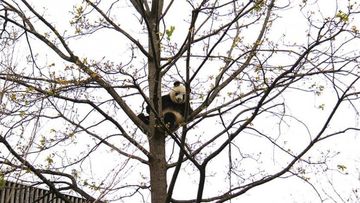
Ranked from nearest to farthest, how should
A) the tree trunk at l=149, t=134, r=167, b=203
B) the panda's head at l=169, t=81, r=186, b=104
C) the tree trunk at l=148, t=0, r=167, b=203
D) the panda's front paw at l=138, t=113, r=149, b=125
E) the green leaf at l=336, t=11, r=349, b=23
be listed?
the green leaf at l=336, t=11, r=349, b=23 < the tree trunk at l=148, t=0, r=167, b=203 < the tree trunk at l=149, t=134, r=167, b=203 < the panda's front paw at l=138, t=113, r=149, b=125 < the panda's head at l=169, t=81, r=186, b=104

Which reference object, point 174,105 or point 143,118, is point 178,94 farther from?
point 143,118

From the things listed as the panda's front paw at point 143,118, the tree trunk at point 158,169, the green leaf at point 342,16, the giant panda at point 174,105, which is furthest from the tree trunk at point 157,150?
the green leaf at point 342,16

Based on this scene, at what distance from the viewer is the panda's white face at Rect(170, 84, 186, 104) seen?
21.8 ft

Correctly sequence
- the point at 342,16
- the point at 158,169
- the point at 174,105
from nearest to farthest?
the point at 342,16
the point at 158,169
the point at 174,105

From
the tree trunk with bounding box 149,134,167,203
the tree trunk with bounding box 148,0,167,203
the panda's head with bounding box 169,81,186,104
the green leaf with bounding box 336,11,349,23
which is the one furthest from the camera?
the panda's head with bounding box 169,81,186,104

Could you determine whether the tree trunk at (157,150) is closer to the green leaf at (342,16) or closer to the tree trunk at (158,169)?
the tree trunk at (158,169)

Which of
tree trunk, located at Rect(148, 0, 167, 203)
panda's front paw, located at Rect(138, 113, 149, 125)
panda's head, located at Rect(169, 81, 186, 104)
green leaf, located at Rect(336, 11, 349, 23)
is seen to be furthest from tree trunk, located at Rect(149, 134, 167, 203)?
green leaf, located at Rect(336, 11, 349, 23)

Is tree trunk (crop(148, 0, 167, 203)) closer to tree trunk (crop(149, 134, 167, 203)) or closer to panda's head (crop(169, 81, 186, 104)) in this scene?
tree trunk (crop(149, 134, 167, 203))

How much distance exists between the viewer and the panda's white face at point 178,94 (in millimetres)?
6643

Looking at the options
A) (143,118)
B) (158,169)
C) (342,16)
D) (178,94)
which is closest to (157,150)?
(158,169)

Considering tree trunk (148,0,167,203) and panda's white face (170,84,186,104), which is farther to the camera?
panda's white face (170,84,186,104)

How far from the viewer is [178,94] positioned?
6785 millimetres

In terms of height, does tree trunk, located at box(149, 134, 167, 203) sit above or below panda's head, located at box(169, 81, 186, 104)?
below

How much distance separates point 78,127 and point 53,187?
1.92 ft
